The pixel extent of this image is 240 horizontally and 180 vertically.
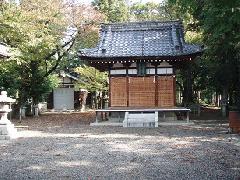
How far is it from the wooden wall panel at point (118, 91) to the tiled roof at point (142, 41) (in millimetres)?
1756

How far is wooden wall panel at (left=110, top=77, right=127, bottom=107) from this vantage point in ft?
70.9

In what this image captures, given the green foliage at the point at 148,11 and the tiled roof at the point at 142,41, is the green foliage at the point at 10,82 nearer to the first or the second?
the tiled roof at the point at 142,41

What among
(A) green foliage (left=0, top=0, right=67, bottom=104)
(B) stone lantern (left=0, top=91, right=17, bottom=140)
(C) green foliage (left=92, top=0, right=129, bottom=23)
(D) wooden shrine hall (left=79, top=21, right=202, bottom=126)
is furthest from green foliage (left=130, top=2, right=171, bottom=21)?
(B) stone lantern (left=0, top=91, right=17, bottom=140)

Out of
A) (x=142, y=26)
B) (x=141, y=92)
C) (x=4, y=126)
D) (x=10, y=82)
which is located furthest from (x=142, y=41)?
(x=4, y=126)

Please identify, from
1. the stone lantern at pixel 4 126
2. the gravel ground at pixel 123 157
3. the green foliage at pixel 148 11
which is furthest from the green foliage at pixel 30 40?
the green foliage at pixel 148 11

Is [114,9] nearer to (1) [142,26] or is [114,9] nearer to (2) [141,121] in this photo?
(1) [142,26]

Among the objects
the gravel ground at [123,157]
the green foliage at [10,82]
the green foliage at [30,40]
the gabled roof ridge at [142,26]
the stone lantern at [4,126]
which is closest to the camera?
the gravel ground at [123,157]

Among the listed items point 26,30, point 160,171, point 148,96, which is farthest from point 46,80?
point 160,171

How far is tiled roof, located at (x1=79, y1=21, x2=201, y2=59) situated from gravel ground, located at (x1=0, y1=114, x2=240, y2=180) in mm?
7566

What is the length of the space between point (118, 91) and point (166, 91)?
2938 mm

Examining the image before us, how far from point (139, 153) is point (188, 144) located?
7.69 ft

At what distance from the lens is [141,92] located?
2139cm

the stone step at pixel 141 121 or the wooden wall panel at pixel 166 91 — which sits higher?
the wooden wall panel at pixel 166 91

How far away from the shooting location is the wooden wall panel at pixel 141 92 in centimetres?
2131
